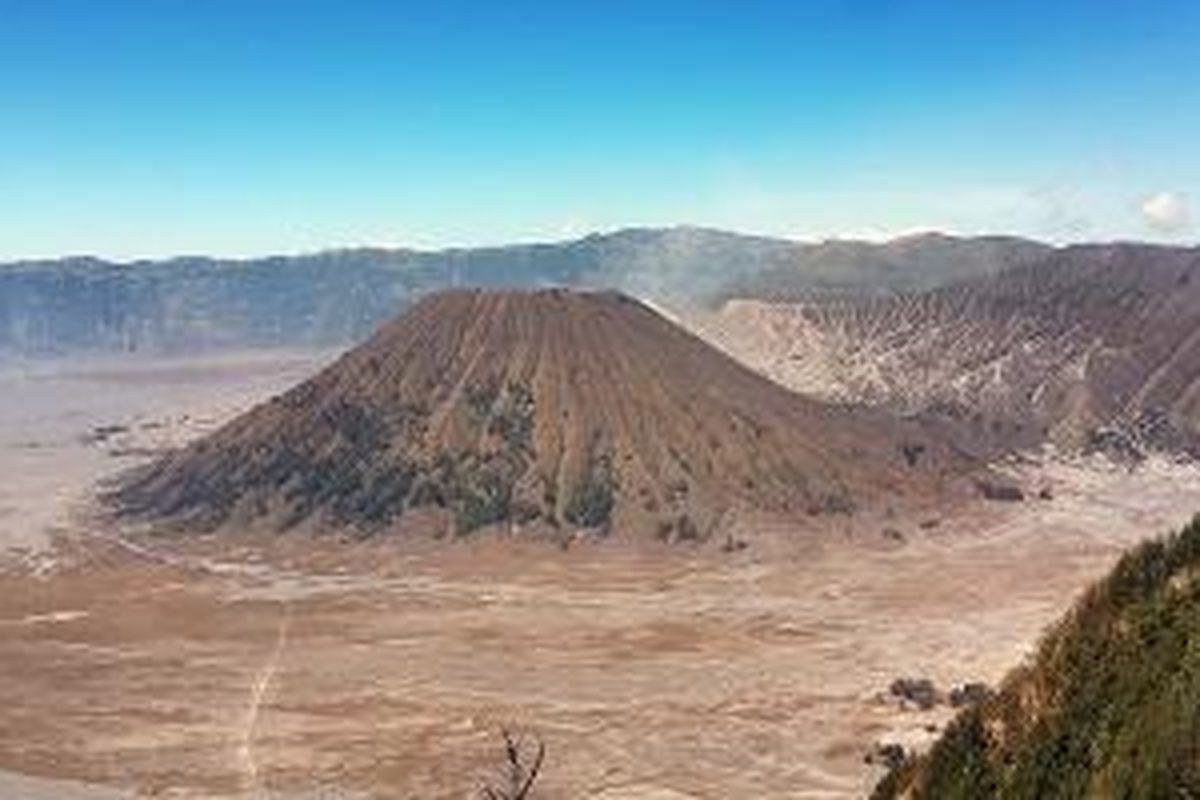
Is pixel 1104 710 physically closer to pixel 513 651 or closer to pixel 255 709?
pixel 255 709

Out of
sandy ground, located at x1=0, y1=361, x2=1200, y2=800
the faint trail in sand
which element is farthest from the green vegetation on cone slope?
the faint trail in sand

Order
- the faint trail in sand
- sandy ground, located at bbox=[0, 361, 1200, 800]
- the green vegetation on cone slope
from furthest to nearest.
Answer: sandy ground, located at bbox=[0, 361, 1200, 800] < the faint trail in sand < the green vegetation on cone slope

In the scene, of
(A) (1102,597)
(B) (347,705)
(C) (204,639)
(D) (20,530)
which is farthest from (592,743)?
(D) (20,530)

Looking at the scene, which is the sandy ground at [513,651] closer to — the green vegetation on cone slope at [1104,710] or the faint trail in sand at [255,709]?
the faint trail in sand at [255,709]

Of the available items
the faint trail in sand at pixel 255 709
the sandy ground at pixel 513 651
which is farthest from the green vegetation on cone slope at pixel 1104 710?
the faint trail in sand at pixel 255 709

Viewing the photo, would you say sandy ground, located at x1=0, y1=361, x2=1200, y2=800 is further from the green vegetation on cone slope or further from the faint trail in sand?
the green vegetation on cone slope
